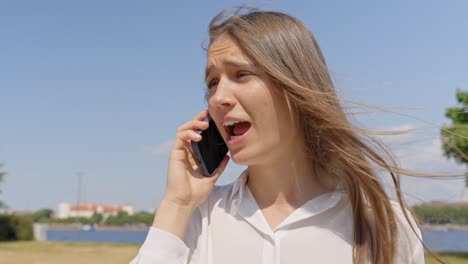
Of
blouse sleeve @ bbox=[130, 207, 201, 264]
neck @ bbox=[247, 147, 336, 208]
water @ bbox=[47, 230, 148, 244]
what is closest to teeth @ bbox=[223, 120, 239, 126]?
neck @ bbox=[247, 147, 336, 208]

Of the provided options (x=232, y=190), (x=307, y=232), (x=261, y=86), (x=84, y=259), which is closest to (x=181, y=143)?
(x=232, y=190)

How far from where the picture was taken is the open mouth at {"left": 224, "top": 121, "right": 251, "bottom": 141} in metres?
2.31

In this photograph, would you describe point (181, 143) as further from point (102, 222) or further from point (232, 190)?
point (102, 222)

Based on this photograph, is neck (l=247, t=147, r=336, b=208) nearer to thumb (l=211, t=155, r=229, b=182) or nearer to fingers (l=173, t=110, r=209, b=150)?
thumb (l=211, t=155, r=229, b=182)

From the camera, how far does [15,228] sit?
3466 centimetres

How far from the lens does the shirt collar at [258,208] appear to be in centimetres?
234

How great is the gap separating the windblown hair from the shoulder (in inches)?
1.4

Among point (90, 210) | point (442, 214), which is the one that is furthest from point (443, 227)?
point (90, 210)

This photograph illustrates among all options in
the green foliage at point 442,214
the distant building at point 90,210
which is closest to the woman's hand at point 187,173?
the green foliage at point 442,214

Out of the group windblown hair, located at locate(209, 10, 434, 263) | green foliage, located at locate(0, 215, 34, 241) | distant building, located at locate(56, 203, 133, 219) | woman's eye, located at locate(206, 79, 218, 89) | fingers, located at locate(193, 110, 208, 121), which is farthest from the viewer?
distant building, located at locate(56, 203, 133, 219)

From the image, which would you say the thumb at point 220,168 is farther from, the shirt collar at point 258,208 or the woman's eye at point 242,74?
the woman's eye at point 242,74

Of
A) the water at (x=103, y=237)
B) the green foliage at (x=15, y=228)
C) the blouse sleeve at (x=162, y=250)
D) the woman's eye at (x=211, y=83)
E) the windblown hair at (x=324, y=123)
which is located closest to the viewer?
the blouse sleeve at (x=162, y=250)

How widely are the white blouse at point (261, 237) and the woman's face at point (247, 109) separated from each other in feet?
0.87

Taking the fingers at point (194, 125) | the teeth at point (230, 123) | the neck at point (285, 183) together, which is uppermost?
the teeth at point (230, 123)
